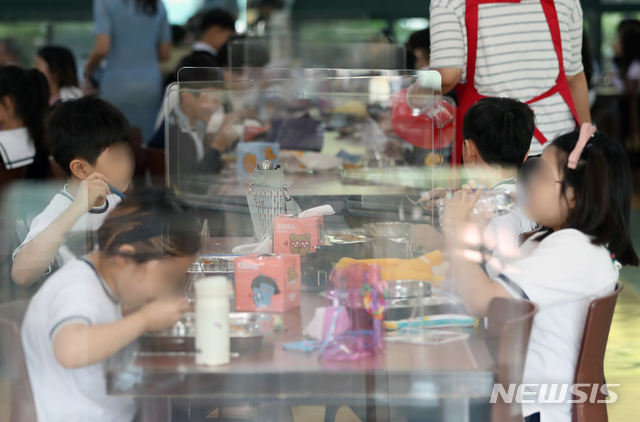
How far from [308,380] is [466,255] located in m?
0.49

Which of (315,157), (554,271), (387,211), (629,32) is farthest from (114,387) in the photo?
(629,32)

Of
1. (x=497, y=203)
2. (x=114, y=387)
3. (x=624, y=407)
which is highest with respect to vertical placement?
(x=497, y=203)

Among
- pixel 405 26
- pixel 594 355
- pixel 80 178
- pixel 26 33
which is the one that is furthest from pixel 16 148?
pixel 405 26

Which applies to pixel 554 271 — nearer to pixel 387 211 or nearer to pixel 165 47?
pixel 387 211

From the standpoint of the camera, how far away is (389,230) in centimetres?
205

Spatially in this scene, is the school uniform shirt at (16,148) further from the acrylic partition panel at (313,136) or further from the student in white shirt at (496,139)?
the student in white shirt at (496,139)

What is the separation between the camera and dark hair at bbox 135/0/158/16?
4648 millimetres

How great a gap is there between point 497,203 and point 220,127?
1.98m

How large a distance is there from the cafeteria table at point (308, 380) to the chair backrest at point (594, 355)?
306mm

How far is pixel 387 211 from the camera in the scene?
237cm

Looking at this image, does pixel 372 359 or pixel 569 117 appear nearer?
pixel 372 359

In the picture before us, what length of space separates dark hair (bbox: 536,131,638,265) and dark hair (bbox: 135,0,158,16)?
3.43 m

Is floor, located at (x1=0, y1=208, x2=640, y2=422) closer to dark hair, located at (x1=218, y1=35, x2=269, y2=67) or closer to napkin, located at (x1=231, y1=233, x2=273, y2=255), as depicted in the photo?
napkin, located at (x1=231, y1=233, x2=273, y2=255)

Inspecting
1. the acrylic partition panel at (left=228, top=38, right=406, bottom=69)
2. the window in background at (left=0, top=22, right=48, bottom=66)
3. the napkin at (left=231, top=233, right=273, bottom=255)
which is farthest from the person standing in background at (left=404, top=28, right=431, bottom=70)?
the window in background at (left=0, top=22, right=48, bottom=66)
